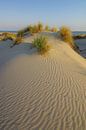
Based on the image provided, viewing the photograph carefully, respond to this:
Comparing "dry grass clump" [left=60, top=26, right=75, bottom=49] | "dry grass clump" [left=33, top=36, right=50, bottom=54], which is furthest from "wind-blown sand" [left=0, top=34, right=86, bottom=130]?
"dry grass clump" [left=60, top=26, right=75, bottom=49]

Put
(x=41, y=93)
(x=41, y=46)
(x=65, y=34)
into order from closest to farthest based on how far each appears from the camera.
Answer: (x=41, y=93), (x=41, y=46), (x=65, y=34)

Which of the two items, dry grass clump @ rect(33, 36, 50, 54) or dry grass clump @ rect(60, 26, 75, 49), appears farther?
dry grass clump @ rect(60, 26, 75, 49)

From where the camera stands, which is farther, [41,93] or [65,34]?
[65,34]

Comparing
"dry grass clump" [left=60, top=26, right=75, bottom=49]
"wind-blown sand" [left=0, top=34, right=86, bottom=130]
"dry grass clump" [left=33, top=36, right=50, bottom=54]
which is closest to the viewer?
"wind-blown sand" [left=0, top=34, right=86, bottom=130]

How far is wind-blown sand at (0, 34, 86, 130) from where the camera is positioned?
19.5ft

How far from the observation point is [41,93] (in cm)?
777

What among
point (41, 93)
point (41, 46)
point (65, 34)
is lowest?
point (41, 93)

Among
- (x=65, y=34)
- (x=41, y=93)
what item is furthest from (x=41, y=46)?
(x=41, y=93)

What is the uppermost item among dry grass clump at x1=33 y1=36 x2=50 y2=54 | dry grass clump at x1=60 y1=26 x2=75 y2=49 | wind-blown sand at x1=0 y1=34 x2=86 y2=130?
dry grass clump at x1=60 y1=26 x2=75 y2=49

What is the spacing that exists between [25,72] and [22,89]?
212 cm

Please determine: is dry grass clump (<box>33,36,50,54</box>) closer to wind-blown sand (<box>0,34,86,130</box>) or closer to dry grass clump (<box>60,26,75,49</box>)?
wind-blown sand (<box>0,34,86,130</box>)

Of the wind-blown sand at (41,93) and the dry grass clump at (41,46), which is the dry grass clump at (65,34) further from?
the wind-blown sand at (41,93)

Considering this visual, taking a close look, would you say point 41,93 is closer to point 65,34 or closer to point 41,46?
point 41,46

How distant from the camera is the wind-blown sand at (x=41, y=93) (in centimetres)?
595
